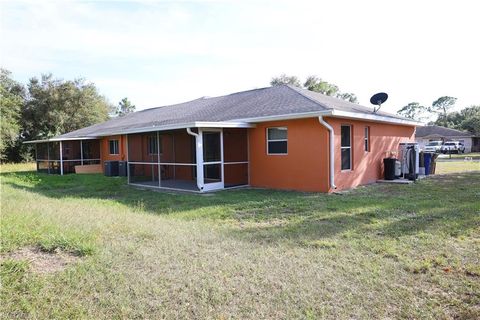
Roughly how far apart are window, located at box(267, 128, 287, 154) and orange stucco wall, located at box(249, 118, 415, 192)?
0.17m

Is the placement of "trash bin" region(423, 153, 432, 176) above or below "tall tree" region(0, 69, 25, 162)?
below

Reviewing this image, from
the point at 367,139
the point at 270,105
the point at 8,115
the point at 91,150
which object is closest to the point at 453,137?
the point at 367,139

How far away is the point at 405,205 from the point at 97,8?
358 inches

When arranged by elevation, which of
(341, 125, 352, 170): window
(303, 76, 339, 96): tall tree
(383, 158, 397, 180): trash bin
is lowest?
(383, 158, 397, 180): trash bin

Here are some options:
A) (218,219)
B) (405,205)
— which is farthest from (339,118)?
(218,219)

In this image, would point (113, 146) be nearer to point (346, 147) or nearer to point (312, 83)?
point (346, 147)

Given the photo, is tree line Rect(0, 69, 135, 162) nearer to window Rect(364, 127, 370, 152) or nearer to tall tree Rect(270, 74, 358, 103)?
tall tree Rect(270, 74, 358, 103)

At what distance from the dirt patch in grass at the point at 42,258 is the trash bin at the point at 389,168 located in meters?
11.8

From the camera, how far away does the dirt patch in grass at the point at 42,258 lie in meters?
3.97

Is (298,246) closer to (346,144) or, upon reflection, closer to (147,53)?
(346,144)

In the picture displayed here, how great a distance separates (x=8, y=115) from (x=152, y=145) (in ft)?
58.0

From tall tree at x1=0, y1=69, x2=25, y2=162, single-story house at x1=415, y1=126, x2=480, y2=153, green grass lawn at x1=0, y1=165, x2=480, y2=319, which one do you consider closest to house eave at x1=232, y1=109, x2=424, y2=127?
green grass lawn at x1=0, y1=165, x2=480, y2=319

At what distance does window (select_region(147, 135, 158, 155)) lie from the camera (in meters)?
16.9

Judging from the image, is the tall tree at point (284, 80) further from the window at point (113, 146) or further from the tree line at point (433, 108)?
the window at point (113, 146)
